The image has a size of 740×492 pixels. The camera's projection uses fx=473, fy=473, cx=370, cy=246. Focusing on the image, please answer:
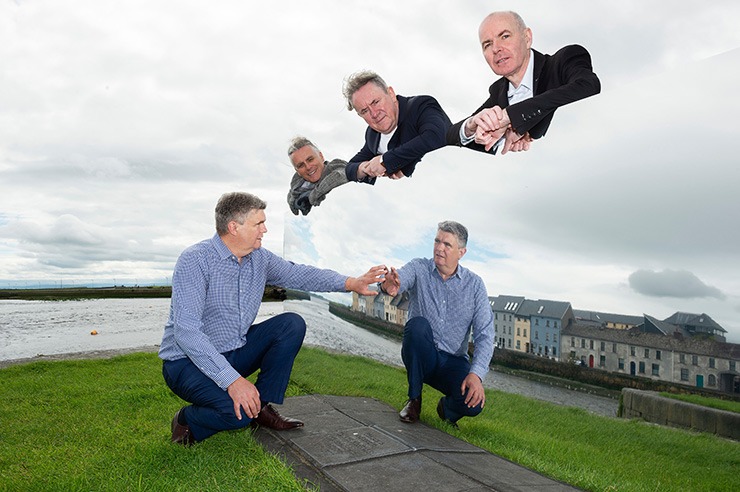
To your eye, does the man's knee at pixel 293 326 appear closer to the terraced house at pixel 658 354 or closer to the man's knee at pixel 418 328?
the man's knee at pixel 418 328

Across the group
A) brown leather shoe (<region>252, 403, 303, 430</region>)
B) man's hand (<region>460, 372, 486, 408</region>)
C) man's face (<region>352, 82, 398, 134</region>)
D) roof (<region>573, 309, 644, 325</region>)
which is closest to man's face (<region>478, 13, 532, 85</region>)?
man's face (<region>352, 82, 398, 134</region>)

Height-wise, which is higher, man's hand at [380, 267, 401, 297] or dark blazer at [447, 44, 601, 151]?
dark blazer at [447, 44, 601, 151]

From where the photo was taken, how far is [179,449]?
2.73 metres

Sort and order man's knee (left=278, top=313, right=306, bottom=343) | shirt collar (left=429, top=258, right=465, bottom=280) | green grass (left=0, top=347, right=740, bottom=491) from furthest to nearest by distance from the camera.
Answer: shirt collar (left=429, top=258, right=465, bottom=280), man's knee (left=278, top=313, right=306, bottom=343), green grass (left=0, top=347, right=740, bottom=491)

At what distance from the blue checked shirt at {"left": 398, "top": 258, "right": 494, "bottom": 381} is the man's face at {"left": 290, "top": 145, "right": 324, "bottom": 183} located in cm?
179

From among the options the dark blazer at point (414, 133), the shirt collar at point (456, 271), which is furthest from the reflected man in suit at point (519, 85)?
the shirt collar at point (456, 271)

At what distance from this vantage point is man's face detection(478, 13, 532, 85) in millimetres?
2645

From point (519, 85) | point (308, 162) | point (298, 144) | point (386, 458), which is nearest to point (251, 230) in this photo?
point (386, 458)

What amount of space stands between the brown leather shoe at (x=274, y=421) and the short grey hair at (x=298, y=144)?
102 inches

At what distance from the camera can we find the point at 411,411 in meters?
3.28

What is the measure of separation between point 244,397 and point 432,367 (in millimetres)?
1328

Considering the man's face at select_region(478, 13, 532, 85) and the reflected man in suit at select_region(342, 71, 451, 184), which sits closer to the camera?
the man's face at select_region(478, 13, 532, 85)

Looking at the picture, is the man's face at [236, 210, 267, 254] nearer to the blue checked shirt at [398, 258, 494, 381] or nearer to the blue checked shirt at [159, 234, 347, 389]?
the blue checked shirt at [159, 234, 347, 389]

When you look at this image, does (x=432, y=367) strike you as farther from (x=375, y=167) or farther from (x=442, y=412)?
(x=375, y=167)
